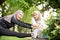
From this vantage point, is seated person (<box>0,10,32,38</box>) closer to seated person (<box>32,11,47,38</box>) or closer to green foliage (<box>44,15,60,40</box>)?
seated person (<box>32,11,47,38</box>)

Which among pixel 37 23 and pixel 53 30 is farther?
pixel 37 23

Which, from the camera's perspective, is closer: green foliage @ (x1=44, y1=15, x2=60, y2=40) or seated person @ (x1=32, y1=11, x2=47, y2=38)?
green foliage @ (x1=44, y1=15, x2=60, y2=40)

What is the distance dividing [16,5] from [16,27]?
25cm

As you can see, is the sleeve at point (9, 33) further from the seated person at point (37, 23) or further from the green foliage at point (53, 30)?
the green foliage at point (53, 30)

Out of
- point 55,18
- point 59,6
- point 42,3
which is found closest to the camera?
point 55,18

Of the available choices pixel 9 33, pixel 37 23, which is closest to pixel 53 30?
pixel 37 23

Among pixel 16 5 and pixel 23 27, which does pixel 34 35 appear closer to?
pixel 23 27

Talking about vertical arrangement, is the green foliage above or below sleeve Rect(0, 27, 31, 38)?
above

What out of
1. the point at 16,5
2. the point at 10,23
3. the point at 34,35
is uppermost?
the point at 16,5

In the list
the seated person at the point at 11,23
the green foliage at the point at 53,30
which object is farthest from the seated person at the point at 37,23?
the green foliage at the point at 53,30

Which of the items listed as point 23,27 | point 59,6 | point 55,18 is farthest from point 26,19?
point 55,18

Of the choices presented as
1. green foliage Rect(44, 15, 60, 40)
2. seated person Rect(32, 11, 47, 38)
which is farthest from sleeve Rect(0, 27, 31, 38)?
green foliage Rect(44, 15, 60, 40)

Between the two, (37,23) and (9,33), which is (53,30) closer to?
(37,23)

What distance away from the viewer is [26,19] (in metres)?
2.39
